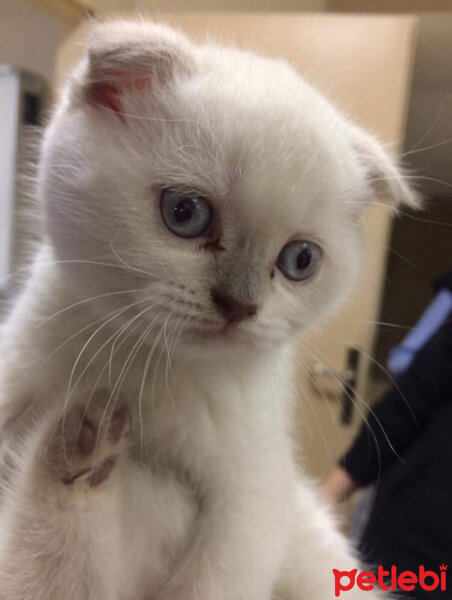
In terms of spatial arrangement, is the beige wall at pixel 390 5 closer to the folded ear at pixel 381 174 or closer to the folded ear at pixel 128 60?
the folded ear at pixel 381 174

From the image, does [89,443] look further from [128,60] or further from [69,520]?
[128,60]

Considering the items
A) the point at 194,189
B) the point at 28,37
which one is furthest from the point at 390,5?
the point at 194,189

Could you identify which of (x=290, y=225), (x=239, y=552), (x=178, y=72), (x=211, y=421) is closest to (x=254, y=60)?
(x=178, y=72)

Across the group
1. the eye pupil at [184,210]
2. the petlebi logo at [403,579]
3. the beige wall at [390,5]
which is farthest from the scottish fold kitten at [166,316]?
the beige wall at [390,5]

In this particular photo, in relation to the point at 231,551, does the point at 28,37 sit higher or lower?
higher

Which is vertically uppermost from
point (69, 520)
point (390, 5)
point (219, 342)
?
point (390, 5)
